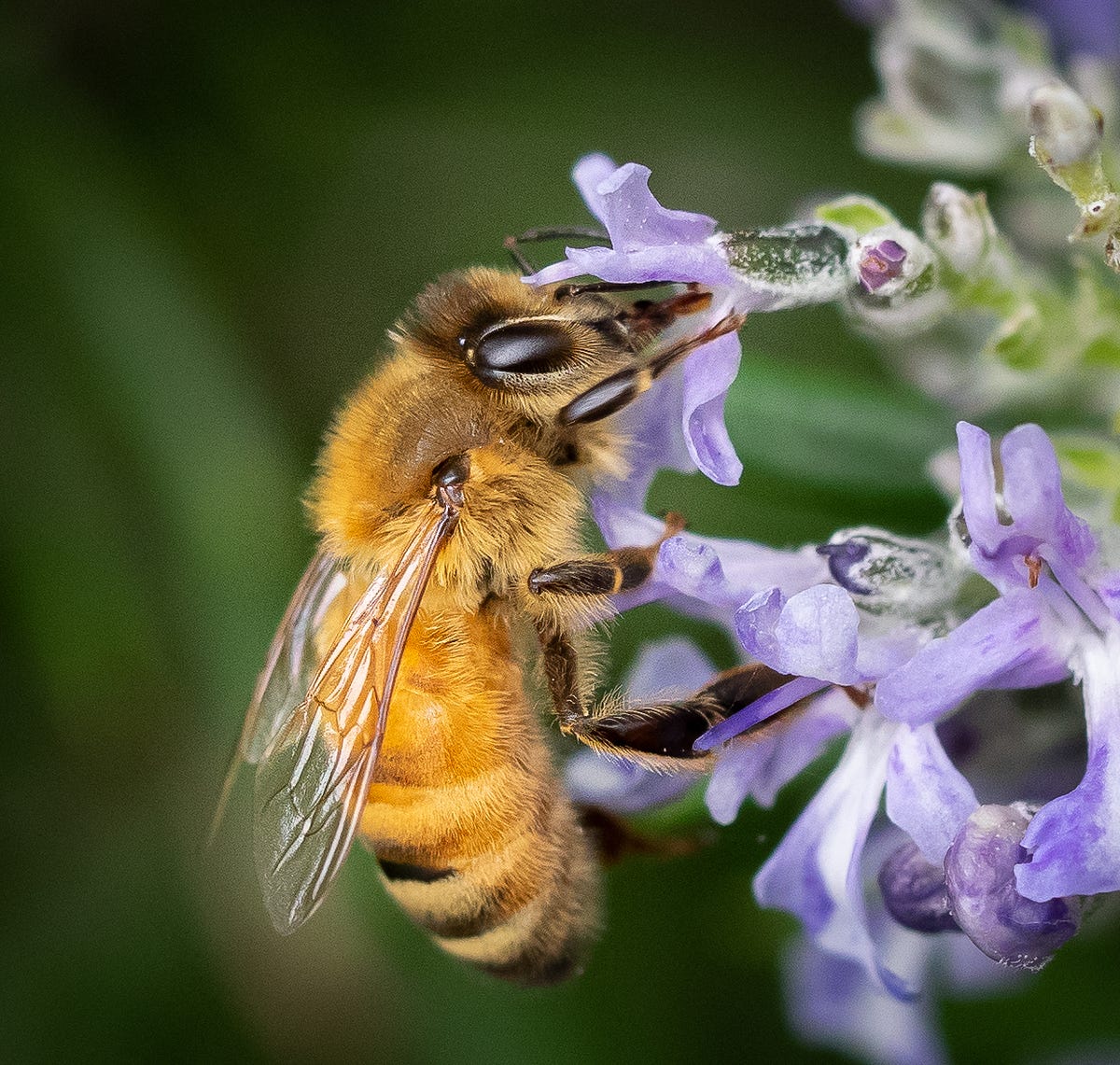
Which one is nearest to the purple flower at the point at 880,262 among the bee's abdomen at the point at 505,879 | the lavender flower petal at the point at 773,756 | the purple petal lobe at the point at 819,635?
the purple petal lobe at the point at 819,635

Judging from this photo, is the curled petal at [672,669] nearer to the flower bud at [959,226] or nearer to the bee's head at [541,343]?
the bee's head at [541,343]

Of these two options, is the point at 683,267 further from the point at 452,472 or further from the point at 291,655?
the point at 291,655

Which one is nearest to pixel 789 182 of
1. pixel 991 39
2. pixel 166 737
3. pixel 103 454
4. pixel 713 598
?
pixel 991 39

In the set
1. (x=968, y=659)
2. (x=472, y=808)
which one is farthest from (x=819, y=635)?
(x=472, y=808)

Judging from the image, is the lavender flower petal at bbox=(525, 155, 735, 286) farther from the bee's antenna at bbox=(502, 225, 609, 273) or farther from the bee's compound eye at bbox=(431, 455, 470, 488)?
the bee's compound eye at bbox=(431, 455, 470, 488)

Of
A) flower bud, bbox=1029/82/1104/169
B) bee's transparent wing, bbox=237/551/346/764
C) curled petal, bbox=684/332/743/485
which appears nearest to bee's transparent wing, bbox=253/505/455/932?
bee's transparent wing, bbox=237/551/346/764

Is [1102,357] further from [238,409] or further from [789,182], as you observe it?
[238,409]
